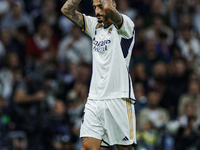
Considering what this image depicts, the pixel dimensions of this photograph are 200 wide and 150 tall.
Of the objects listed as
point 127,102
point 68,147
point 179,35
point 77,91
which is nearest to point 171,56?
point 179,35

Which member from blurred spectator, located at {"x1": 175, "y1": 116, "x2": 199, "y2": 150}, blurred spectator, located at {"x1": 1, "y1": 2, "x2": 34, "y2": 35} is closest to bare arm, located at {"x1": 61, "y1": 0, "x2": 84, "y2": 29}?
blurred spectator, located at {"x1": 175, "y1": 116, "x2": 199, "y2": 150}

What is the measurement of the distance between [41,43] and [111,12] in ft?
24.4

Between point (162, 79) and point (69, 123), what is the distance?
9.77 feet

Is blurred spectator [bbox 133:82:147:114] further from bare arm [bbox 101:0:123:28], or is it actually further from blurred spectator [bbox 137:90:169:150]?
bare arm [bbox 101:0:123:28]

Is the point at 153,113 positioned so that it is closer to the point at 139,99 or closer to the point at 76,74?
the point at 139,99

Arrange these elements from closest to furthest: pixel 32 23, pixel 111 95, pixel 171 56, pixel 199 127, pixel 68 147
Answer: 1. pixel 111 95
2. pixel 199 127
3. pixel 68 147
4. pixel 171 56
5. pixel 32 23

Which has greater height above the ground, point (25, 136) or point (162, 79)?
point (162, 79)

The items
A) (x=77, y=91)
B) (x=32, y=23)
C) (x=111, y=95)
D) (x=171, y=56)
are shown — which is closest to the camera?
(x=111, y=95)

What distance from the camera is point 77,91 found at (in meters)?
10.4

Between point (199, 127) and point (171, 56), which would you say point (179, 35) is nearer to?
point (171, 56)

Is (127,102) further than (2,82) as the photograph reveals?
No

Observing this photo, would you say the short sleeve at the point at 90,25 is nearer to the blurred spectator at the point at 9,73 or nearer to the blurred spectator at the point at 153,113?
the blurred spectator at the point at 153,113

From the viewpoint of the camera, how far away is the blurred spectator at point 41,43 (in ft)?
39.9

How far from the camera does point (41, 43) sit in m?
12.4
